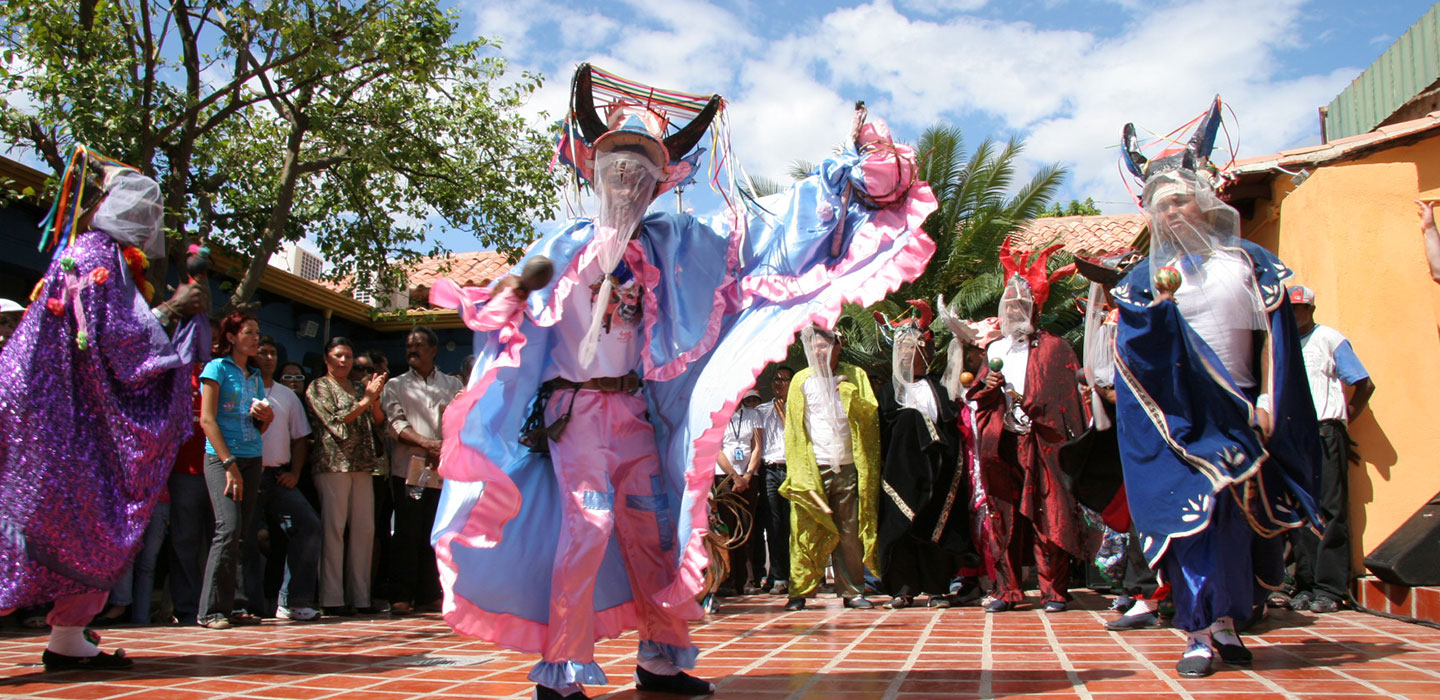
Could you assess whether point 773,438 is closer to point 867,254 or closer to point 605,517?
point 867,254

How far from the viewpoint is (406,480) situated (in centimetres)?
721

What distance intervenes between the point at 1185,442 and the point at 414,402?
5107mm

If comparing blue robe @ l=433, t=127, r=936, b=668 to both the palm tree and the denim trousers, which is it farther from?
the palm tree

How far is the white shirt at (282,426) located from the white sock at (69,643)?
2.40 m

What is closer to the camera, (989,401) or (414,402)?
(989,401)

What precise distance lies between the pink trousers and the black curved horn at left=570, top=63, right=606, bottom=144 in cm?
97

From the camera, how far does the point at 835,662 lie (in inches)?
162

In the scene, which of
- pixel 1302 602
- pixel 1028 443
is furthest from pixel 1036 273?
pixel 1302 602

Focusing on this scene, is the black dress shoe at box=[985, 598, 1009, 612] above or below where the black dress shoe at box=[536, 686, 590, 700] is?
below

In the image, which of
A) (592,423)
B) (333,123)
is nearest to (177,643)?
(592,423)

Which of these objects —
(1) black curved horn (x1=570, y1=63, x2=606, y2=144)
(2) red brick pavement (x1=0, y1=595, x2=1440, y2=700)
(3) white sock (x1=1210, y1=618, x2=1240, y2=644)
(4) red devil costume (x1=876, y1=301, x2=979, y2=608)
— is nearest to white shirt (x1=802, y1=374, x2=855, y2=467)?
(4) red devil costume (x1=876, y1=301, x2=979, y2=608)

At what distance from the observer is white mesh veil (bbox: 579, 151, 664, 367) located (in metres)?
3.50

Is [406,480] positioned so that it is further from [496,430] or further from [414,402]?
[496,430]

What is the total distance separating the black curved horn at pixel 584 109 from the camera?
3.71 meters
